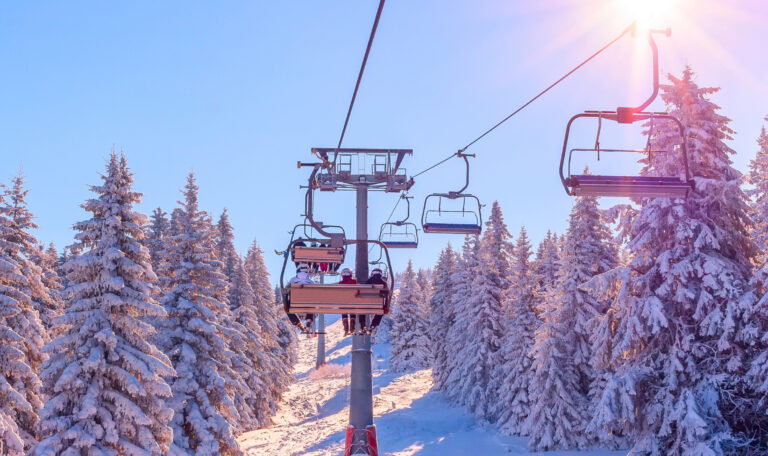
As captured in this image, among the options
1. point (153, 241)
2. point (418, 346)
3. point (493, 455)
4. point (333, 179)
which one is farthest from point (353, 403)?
point (418, 346)

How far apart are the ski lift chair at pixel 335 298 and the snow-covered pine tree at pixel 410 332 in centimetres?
5635

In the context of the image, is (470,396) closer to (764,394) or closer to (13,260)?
(764,394)

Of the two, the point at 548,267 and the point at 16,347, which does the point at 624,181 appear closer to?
the point at 16,347

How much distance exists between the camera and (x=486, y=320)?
4122 cm

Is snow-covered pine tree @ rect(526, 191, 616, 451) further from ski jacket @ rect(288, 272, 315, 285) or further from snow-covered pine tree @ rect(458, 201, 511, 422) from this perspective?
ski jacket @ rect(288, 272, 315, 285)

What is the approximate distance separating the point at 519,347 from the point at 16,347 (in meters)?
26.8

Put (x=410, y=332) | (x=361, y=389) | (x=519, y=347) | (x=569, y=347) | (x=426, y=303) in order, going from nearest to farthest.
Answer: (x=361, y=389), (x=569, y=347), (x=519, y=347), (x=410, y=332), (x=426, y=303)

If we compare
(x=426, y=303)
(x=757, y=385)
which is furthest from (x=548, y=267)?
(x=426, y=303)

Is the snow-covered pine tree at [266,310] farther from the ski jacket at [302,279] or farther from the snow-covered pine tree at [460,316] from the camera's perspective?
the ski jacket at [302,279]

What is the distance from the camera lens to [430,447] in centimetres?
3431

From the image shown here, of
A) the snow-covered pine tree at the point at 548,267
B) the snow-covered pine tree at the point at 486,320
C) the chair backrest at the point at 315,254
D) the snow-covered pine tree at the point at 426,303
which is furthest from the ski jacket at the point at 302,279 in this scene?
the snow-covered pine tree at the point at 426,303

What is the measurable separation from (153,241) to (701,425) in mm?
34095

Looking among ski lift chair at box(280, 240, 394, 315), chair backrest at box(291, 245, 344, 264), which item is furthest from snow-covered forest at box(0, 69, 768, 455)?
ski lift chair at box(280, 240, 394, 315)

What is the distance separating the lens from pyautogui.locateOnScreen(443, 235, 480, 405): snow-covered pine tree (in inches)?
1789
